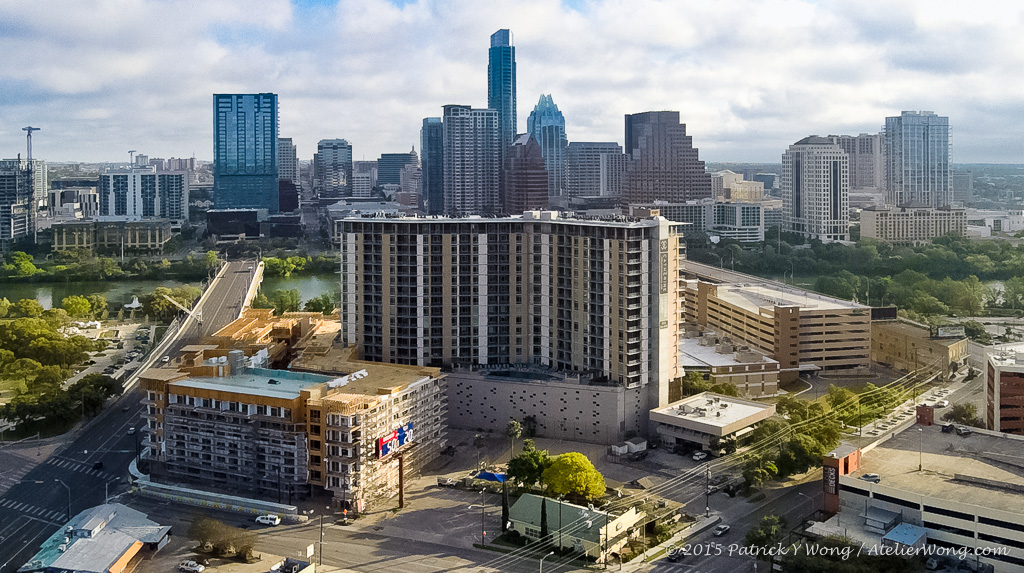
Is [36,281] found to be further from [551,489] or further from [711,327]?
[551,489]

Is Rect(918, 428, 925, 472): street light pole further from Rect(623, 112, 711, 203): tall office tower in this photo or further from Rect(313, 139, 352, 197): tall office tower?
Rect(313, 139, 352, 197): tall office tower

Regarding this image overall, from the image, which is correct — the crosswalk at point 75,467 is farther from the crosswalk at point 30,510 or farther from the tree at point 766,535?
the tree at point 766,535

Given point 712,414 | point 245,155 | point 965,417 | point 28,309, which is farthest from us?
point 245,155

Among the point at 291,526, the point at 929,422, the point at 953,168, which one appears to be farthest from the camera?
the point at 953,168

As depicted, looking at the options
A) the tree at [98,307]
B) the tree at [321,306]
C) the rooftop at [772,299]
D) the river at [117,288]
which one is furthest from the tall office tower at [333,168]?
the rooftop at [772,299]

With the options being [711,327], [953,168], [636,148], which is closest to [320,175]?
[636,148]

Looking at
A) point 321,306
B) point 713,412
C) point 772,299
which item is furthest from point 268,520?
point 321,306

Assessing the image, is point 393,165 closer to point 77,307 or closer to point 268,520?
point 77,307
